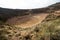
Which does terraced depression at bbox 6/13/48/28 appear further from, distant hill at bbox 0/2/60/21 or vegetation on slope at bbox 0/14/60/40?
vegetation on slope at bbox 0/14/60/40

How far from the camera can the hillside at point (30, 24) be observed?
898cm

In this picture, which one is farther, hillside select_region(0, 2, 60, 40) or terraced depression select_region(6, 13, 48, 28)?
terraced depression select_region(6, 13, 48, 28)

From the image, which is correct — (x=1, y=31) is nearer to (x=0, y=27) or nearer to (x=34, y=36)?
(x=0, y=27)

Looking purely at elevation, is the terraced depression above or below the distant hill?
below

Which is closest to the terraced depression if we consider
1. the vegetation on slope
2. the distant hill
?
the distant hill

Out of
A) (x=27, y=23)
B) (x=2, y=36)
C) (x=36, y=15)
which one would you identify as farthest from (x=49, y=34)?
(x=36, y=15)

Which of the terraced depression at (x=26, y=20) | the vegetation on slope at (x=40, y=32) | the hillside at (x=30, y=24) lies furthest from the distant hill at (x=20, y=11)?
the vegetation on slope at (x=40, y=32)

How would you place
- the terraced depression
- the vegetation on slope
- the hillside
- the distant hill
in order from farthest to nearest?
the distant hill
the terraced depression
the hillside
the vegetation on slope

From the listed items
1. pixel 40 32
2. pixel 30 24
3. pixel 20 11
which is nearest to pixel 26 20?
pixel 30 24

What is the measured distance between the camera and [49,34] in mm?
8375

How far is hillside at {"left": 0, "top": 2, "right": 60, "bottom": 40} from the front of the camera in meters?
8.98

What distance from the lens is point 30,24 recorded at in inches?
539

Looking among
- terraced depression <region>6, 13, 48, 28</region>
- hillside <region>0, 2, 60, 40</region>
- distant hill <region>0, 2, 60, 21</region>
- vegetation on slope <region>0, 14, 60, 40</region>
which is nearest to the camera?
vegetation on slope <region>0, 14, 60, 40</region>

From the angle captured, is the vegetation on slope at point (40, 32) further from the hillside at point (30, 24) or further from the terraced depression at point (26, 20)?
the terraced depression at point (26, 20)
